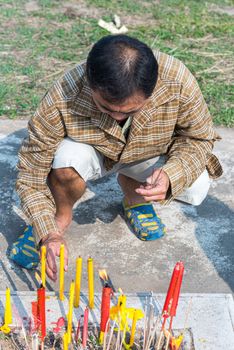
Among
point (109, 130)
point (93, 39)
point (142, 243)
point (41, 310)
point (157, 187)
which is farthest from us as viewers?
point (93, 39)

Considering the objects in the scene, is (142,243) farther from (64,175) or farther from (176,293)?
(176,293)

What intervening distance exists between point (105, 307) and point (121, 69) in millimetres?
930

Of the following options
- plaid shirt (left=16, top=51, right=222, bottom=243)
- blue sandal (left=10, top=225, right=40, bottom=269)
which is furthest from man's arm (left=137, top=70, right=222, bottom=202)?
blue sandal (left=10, top=225, right=40, bottom=269)

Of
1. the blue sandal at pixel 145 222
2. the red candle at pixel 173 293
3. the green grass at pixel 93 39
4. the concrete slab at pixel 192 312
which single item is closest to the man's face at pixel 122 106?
the red candle at pixel 173 293

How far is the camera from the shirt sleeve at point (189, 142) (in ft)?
10.3

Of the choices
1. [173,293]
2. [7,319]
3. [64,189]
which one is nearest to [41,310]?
[7,319]

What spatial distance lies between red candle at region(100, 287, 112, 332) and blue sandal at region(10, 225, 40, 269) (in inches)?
29.7

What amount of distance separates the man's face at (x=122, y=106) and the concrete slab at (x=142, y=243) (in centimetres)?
92

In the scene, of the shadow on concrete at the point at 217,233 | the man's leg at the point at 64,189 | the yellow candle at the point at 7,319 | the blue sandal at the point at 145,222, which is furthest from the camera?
the blue sandal at the point at 145,222

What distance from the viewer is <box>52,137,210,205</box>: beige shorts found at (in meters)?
3.19

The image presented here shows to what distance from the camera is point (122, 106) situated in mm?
2723

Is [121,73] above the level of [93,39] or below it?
above

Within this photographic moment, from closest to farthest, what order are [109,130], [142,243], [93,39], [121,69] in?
[121,69] < [109,130] < [142,243] < [93,39]

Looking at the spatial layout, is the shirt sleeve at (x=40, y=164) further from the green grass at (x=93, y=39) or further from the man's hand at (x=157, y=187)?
the green grass at (x=93, y=39)
